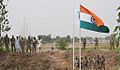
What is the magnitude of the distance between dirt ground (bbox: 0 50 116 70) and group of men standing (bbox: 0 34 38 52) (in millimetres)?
831

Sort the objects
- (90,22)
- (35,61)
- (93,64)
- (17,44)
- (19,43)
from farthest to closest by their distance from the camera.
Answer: (19,43)
(17,44)
(35,61)
(93,64)
(90,22)

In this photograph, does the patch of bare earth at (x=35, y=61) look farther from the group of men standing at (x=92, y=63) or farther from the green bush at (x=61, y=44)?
the green bush at (x=61, y=44)

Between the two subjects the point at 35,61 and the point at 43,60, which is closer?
the point at 35,61

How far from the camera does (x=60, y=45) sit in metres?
30.0

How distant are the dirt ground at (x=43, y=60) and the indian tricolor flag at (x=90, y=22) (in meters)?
8.43

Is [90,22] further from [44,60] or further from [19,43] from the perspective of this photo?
[19,43]

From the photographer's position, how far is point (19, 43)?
2609cm

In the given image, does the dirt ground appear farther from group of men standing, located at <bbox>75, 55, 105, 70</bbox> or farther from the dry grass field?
group of men standing, located at <bbox>75, 55, 105, 70</bbox>

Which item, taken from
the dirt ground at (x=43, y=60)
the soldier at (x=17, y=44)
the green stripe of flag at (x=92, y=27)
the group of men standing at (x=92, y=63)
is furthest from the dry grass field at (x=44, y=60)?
the green stripe of flag at (x=92, y=27)

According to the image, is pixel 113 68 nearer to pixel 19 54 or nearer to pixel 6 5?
pixel 19 54

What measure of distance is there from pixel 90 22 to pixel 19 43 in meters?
11.4

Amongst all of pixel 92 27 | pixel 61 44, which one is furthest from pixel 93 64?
pixel 92 27

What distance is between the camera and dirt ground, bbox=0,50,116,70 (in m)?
24.1

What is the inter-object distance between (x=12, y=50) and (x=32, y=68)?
3222 millimetres
